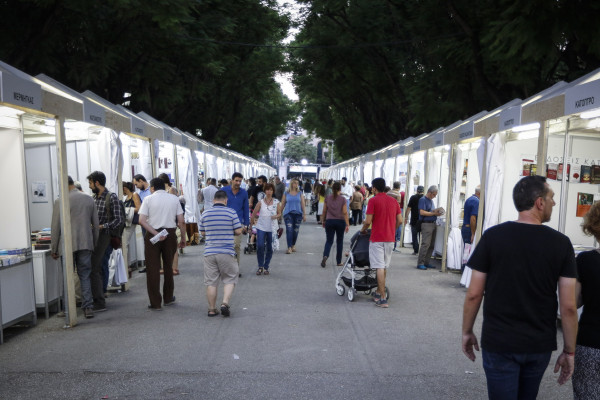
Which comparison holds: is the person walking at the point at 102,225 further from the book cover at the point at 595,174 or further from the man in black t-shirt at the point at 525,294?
the book cover at the point at 595,174

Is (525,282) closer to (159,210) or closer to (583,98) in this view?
(583,98)

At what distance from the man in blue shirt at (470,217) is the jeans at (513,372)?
23.6 ft

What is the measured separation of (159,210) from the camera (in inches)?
324

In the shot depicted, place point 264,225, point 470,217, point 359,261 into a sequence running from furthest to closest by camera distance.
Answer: point 264,225
point 470,217
point 359,261

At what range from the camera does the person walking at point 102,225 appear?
8.13 metres

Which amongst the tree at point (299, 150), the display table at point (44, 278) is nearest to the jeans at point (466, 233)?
the display table at point (44, 278)

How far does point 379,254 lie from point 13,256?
15.4ft

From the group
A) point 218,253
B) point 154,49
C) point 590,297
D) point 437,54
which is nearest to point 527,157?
point 218,253

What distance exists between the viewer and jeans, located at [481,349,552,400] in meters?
3.15

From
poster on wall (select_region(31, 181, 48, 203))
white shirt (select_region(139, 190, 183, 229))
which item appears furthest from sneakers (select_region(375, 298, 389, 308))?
poster on wall (select_region(31, 181, 48, 203))

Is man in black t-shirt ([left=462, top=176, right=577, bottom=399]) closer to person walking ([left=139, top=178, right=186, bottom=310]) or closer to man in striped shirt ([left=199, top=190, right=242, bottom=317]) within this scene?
man in striped shirt ([left=199, top=190, right=242, bottom=317])

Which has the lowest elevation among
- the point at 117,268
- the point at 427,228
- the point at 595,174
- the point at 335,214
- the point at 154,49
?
the point at 117,268

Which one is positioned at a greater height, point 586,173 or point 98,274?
point 586,173

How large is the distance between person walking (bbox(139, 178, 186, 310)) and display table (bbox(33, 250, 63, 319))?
47.6 inches
